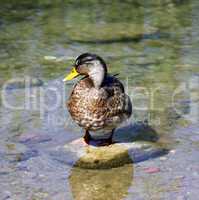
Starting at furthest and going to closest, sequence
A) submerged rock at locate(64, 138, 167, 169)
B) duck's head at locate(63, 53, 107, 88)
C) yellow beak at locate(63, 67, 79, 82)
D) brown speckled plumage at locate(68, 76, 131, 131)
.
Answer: yellow beak at locate(63, 67, 79, 82)
duck's head at locate(63, 53, 107, 88)
brown speckled plumage at locate(68, 76, 131, 131)
submerged rock at locate(64, 138, 167, 169)

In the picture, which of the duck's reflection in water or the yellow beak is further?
the yellow beak

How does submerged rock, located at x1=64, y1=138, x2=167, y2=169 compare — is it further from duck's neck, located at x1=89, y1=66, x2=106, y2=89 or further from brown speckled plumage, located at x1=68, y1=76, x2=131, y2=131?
duck's neck, located at x1=89, y1=66, x2=106, y2=89

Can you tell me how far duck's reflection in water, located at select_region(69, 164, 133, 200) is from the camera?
5.13m

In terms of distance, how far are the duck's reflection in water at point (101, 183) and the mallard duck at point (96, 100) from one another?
0.46 m

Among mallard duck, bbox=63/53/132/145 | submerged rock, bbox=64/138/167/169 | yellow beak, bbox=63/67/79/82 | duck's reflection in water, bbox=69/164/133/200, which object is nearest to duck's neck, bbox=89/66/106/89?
mallard duck, bbox=63/53/132/145

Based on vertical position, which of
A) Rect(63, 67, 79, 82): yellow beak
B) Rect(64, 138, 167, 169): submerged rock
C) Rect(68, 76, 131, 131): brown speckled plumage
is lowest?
Rect(64, 138, 167, 169): submerged rock

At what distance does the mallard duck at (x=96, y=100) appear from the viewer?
582 centimetres

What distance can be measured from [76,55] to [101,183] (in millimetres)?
3521

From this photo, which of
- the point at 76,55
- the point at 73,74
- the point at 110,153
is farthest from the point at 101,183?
the point at 76,55

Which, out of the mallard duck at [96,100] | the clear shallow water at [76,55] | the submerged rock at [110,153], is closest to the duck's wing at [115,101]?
the mallard duck at [96,100]

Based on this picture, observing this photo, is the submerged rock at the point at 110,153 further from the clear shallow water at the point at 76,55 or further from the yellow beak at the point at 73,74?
the yellow beak at the point at 73,74

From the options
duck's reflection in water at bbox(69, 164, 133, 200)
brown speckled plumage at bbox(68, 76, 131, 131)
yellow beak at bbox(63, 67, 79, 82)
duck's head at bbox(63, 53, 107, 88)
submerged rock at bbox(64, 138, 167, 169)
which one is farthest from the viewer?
yellow beak at bbox(63, 67, 79, 82)

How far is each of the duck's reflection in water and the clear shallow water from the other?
0.21 ft

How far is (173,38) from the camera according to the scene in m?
9.41
